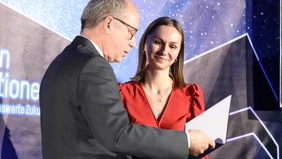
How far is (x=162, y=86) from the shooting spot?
2.70 metres

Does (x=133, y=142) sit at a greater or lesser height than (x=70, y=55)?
lesser

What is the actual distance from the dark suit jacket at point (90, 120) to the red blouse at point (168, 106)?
0.82 m

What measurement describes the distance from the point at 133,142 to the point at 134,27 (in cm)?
49

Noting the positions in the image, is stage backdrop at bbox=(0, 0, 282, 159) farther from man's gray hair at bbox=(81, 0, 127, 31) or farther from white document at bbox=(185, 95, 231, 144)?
white document at bbox=(185, 95, 231, 144)

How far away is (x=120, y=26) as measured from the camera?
1.78 m

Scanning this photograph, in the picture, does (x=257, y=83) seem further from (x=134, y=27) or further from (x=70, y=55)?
(x=70, y=55)

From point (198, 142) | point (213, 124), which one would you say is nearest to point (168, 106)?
point (213, 124)

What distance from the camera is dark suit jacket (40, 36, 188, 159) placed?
1552 mm

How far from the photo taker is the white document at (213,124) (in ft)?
5.87

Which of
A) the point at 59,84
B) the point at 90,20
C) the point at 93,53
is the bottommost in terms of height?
the point at 59,84

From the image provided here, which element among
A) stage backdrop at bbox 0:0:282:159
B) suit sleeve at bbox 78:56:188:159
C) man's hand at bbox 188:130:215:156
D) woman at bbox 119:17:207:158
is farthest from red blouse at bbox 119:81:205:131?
suit sleeve at bbox 78:56:188:159

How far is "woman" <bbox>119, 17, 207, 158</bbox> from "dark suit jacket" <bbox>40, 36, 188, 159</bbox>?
87cm

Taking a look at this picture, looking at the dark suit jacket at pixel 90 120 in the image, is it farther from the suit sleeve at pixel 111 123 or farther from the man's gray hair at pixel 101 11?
the man's gray hair at pixel 101 11

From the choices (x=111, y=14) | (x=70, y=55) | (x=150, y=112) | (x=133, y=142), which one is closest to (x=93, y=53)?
(x=70, y=55)
